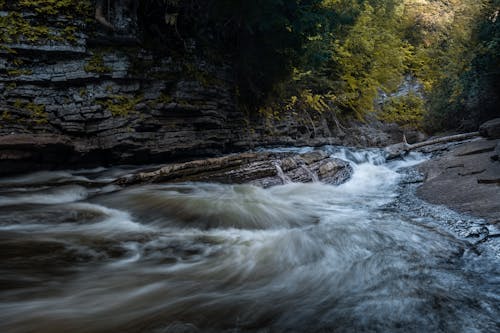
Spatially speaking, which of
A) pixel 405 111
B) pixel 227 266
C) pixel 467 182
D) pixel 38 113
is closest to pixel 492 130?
pixel 467 182

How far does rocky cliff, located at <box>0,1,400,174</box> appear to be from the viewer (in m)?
6.24

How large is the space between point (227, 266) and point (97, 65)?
619 centimetres

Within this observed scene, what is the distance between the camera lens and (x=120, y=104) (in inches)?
282

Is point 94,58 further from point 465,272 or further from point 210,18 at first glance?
point 465,272

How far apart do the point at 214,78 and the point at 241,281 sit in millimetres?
7089

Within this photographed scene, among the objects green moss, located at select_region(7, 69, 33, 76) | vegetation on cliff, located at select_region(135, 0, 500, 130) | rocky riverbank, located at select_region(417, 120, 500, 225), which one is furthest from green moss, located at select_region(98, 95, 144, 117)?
rocky riverbank, located at select_region(417, 120, 500, 225)

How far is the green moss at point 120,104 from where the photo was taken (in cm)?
Answer: 702

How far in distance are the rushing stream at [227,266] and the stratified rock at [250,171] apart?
22.6 inches

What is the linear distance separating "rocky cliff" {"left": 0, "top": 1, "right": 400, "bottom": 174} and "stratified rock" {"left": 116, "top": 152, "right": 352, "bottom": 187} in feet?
4.89

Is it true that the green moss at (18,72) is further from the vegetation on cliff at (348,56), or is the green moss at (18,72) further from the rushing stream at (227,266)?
the vegetation on cliff at (348,56)

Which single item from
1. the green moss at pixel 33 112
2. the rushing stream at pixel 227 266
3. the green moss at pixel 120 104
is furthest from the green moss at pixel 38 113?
the rushing stream at pixel 227 266

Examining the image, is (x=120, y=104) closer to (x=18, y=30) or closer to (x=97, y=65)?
(x=97, y=65)

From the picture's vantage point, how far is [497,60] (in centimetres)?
970

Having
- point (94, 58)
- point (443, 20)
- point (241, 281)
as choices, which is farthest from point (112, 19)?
point (443, 20)
